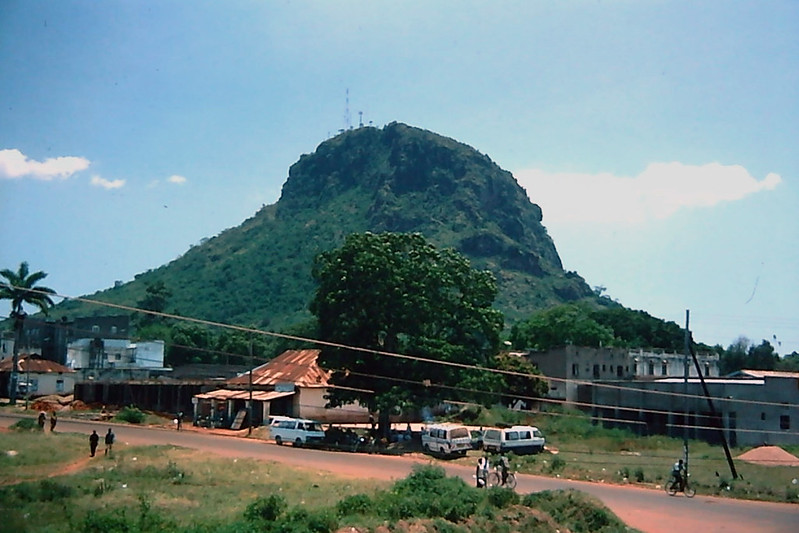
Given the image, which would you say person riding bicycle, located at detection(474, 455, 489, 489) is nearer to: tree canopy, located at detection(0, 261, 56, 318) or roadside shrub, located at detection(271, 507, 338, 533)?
roadside shrub, located at detection(271, 507, 338, 533)

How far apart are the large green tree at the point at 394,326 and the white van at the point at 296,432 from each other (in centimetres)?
200

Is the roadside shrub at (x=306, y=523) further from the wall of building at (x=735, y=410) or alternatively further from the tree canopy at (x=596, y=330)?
the tree canopy at (x=596, y=330)

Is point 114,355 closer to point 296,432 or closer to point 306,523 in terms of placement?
point 296,432

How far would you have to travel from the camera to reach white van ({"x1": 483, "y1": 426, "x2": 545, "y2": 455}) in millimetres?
43125

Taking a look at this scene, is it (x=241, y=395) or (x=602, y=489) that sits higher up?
(x=241, y=395)

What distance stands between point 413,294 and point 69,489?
26.0 metres

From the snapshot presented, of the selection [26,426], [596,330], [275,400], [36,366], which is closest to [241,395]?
[275,400]

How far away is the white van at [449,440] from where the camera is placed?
41812mm

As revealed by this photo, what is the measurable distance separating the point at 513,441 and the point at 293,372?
23306mm

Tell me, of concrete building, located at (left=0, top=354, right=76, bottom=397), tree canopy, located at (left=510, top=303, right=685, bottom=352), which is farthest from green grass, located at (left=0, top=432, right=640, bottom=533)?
tree canopy, located at (left=510, top=303, right=685, bottom=352)

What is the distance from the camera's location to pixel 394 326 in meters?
45.8

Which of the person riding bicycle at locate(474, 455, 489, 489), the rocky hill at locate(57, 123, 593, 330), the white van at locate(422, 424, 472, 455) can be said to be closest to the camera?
the person riding bicycle at locate(474, 455, 489, 489)

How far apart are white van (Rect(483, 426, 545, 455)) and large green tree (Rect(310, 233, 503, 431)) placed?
309 cm

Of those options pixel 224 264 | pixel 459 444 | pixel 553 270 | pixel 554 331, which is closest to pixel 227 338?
pixel 554 331
